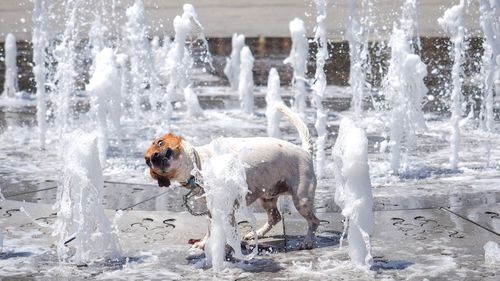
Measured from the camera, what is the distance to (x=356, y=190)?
235 inches

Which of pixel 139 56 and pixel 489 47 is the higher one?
pixel 489 47

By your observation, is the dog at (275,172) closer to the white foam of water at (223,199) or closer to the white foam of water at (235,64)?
the white foam of water at (223,199)

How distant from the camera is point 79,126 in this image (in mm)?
12609

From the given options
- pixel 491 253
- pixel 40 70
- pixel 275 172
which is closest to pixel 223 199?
pixel 275 172

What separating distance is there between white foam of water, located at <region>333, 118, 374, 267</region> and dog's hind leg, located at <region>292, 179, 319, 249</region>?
48 cm

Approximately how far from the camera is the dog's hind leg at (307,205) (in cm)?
654

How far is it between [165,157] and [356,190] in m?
1.18

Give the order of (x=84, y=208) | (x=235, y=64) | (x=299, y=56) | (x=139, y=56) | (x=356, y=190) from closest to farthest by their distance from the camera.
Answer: (x=356, y=190) < (x=84, y=208) < (x=299, y=56) < (x=139, y=56) < (x=235, y=64)

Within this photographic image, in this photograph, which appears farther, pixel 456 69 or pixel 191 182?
pixel 456 69

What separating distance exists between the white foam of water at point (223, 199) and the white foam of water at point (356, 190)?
592 mm

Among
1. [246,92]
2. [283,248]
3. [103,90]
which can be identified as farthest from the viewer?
[246,92]

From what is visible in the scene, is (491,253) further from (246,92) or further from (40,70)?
(246,92)

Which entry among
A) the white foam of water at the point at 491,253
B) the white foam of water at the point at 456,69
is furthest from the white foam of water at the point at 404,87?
the white foam of water at the point at 491,253

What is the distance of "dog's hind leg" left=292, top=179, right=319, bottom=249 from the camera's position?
654 centimetres
